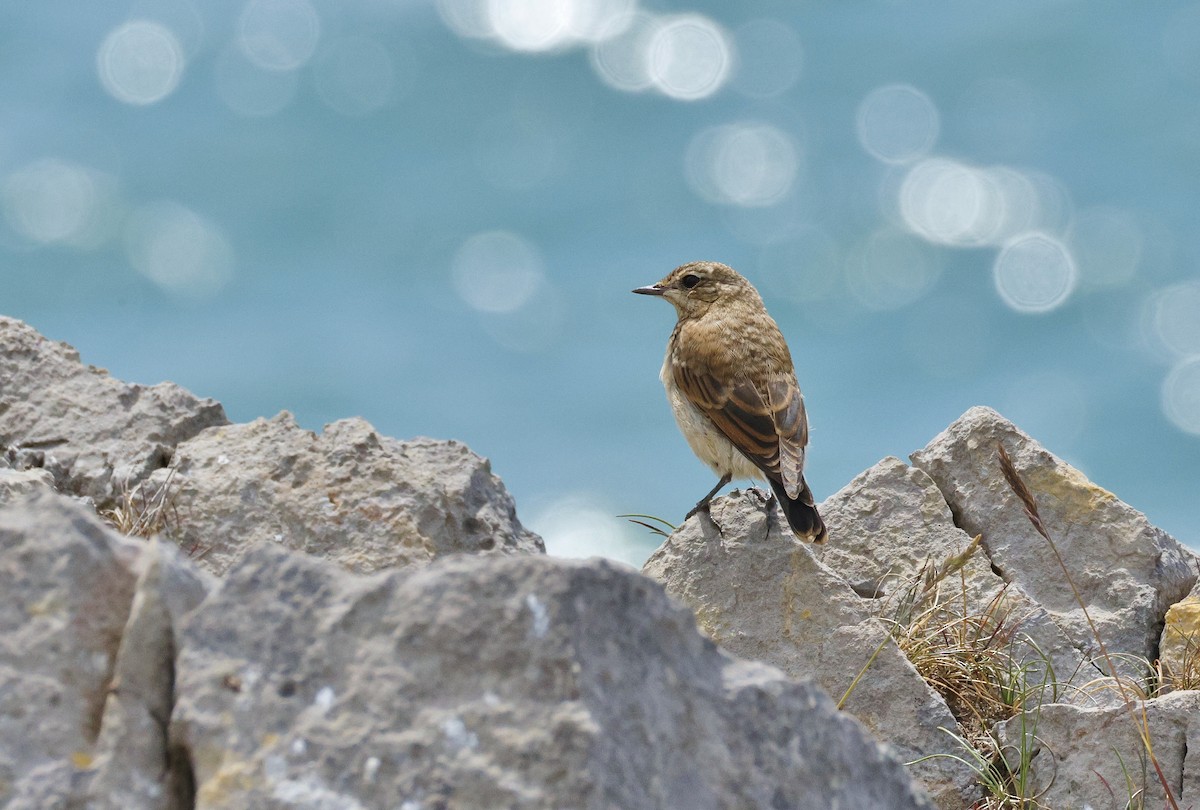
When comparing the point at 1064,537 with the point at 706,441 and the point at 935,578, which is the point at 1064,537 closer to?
the point at 935,578

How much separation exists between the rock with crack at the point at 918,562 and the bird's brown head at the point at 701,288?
1405 millimetres

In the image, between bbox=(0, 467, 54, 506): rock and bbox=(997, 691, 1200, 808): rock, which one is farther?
bbox=(997, 691, 1200, 808): rock

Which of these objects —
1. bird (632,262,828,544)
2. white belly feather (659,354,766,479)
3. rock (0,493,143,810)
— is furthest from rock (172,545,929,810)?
white belly feather (659,354,766,479)

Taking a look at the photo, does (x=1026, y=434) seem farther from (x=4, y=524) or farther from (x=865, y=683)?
(x=4, y=524)

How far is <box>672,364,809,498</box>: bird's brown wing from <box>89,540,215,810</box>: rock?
415 cm

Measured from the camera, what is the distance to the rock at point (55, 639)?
2.71 meters

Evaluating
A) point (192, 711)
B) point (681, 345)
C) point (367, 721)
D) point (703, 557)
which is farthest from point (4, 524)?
point (681, 345)

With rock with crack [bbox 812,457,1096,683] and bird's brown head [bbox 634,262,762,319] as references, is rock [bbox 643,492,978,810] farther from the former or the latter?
bird's brown head [bbox 634,262,762,319]

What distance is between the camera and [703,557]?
6.37 metres

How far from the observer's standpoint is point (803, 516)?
6.45 metres

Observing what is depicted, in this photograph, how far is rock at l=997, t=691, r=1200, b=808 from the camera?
5.53 meters

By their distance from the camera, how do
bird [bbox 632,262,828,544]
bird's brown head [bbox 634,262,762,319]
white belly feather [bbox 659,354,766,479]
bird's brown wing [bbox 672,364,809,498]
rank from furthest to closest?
1. bird's brown head [bbox 634,262,762,319]
2. white belly feather [bbox 659,354,766,479]
3. bird's brown wing [bbox 672,364,809,498]
4. bird [bbox 632,262,828,544]

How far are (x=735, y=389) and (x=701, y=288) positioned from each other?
117cm

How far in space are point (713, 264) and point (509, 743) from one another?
5.86 metres
